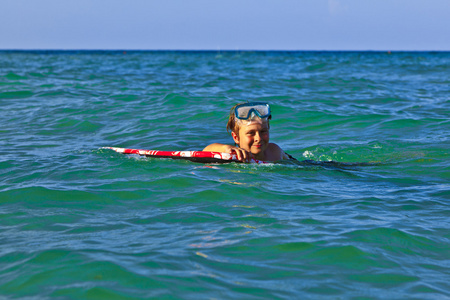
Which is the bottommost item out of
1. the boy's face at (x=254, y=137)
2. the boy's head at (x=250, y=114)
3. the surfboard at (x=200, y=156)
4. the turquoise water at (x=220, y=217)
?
the turquoise water at (x=220, y=217)

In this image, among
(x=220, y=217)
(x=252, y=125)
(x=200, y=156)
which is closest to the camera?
(x=220, y=217)

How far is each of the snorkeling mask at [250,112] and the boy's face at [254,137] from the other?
7 cm

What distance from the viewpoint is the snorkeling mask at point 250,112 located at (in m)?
6.13

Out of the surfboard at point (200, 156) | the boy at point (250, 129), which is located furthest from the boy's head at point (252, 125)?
the surfboard at point (200, 156)

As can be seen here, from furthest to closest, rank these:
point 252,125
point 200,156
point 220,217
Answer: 1. point 200,156
2. point 252,125
3. point 220,217

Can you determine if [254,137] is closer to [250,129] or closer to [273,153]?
[250,129]

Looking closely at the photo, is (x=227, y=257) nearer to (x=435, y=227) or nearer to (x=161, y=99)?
(x=435, y=227)

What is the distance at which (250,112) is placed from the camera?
242 inches

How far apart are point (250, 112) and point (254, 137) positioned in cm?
A: 31

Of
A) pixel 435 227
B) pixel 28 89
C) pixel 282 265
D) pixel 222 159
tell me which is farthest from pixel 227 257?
pixel 28 89

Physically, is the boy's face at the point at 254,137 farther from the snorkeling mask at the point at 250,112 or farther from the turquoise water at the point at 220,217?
the turquoise water at the point at 220,217

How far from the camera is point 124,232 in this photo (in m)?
4.09

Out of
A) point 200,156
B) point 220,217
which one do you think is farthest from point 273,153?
point 220,217

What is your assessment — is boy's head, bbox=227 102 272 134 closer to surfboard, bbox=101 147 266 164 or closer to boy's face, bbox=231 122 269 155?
boy's face, bbox=231 122 269 155
